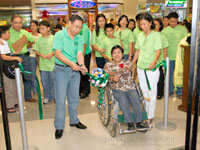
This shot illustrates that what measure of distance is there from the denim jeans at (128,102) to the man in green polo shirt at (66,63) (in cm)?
55

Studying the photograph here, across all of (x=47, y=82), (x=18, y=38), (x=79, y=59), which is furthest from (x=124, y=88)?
(x=18, y=38)

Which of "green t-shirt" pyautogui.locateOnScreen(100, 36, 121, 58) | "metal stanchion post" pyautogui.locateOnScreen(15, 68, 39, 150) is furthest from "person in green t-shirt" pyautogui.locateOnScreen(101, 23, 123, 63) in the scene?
"metal stanchion post" pyautogui.locateOnScreen(15, 68, 39, 150)

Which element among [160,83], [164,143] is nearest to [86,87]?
[160,83]

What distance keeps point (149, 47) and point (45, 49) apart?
1959 millimetres

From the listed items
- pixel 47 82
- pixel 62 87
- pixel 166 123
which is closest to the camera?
pixel 62 87

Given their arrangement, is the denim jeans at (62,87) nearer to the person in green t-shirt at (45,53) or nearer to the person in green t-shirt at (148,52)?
the person in green t-shirt at (148,52)

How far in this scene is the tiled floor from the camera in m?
2.88

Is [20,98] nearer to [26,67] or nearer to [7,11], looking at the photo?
[26,67]

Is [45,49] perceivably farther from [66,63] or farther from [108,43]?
[66,63]

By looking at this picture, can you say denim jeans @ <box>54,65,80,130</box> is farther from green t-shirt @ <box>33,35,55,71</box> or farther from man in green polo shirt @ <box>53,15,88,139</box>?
green t-shirt @ <box>33,35,55,71</box>

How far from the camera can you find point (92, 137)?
10.2 ft

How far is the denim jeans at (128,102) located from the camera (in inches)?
115

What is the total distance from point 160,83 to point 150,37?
1700 mm

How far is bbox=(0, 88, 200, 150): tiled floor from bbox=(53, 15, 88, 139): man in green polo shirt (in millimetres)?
205
